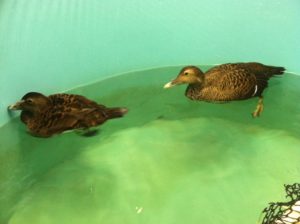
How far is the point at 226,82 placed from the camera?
54.7 inches

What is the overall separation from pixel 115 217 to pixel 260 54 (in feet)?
2.67

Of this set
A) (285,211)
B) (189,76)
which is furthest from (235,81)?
(285,211)

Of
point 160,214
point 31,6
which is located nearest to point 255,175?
point 160,214

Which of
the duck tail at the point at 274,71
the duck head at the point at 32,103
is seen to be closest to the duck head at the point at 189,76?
the duck tail at the point at 274,71

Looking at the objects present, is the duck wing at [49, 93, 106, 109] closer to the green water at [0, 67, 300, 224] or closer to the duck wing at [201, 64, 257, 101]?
the green water at [0, 67, 300, 224]

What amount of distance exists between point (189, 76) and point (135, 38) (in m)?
0.23

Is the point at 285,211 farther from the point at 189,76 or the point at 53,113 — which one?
the point at 53,113

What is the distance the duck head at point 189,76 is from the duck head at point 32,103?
0.41m

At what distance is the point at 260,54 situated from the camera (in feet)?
5.00

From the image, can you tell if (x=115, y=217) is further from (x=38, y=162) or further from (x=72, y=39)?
(x=72, y=39)

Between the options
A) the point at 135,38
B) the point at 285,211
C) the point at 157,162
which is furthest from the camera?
the point at 135,38

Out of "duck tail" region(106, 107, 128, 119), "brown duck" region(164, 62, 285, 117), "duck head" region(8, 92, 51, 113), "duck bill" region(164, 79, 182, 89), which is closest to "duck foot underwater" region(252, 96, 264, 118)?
"brown duck" region(164, 62, 285, 117)

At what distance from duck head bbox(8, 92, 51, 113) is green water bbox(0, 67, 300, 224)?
0.23 feet

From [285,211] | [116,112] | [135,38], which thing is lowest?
[285,211]
